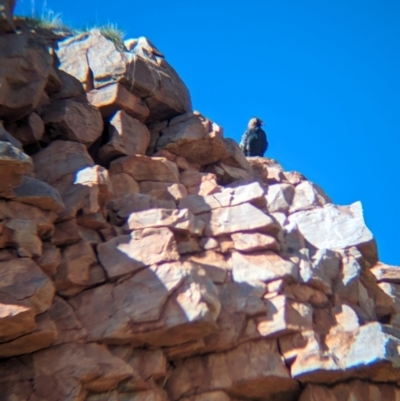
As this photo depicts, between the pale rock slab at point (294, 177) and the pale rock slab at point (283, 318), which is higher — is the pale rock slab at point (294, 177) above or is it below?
above

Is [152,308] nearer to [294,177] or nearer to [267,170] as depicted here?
[294,177]

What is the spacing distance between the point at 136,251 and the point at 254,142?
7.69 metres

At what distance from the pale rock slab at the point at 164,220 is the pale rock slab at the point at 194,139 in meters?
2.90

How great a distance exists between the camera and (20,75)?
10.2m

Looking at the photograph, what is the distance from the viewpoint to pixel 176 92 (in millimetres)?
12875

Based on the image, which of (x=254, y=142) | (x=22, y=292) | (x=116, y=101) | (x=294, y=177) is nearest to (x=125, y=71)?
(x=116, y=101)

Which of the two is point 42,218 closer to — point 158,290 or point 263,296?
point 158,290

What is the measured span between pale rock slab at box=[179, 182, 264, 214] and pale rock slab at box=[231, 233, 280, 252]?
0.77 m

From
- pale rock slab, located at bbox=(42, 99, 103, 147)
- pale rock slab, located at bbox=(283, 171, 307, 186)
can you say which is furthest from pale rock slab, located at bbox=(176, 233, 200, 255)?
pale rock slab, located at bbox=(283, 171, 307, 186)

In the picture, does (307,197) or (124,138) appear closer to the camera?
(124,138)

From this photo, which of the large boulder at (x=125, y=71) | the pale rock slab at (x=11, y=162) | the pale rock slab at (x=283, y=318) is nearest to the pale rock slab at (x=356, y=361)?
the pale rock slab at (x=283, y=318)

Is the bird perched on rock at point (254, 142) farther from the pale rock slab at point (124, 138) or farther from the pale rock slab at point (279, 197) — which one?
the pale rock slab at point (124, 138)

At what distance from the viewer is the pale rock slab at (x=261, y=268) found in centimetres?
918

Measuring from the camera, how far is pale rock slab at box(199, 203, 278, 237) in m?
9.79
